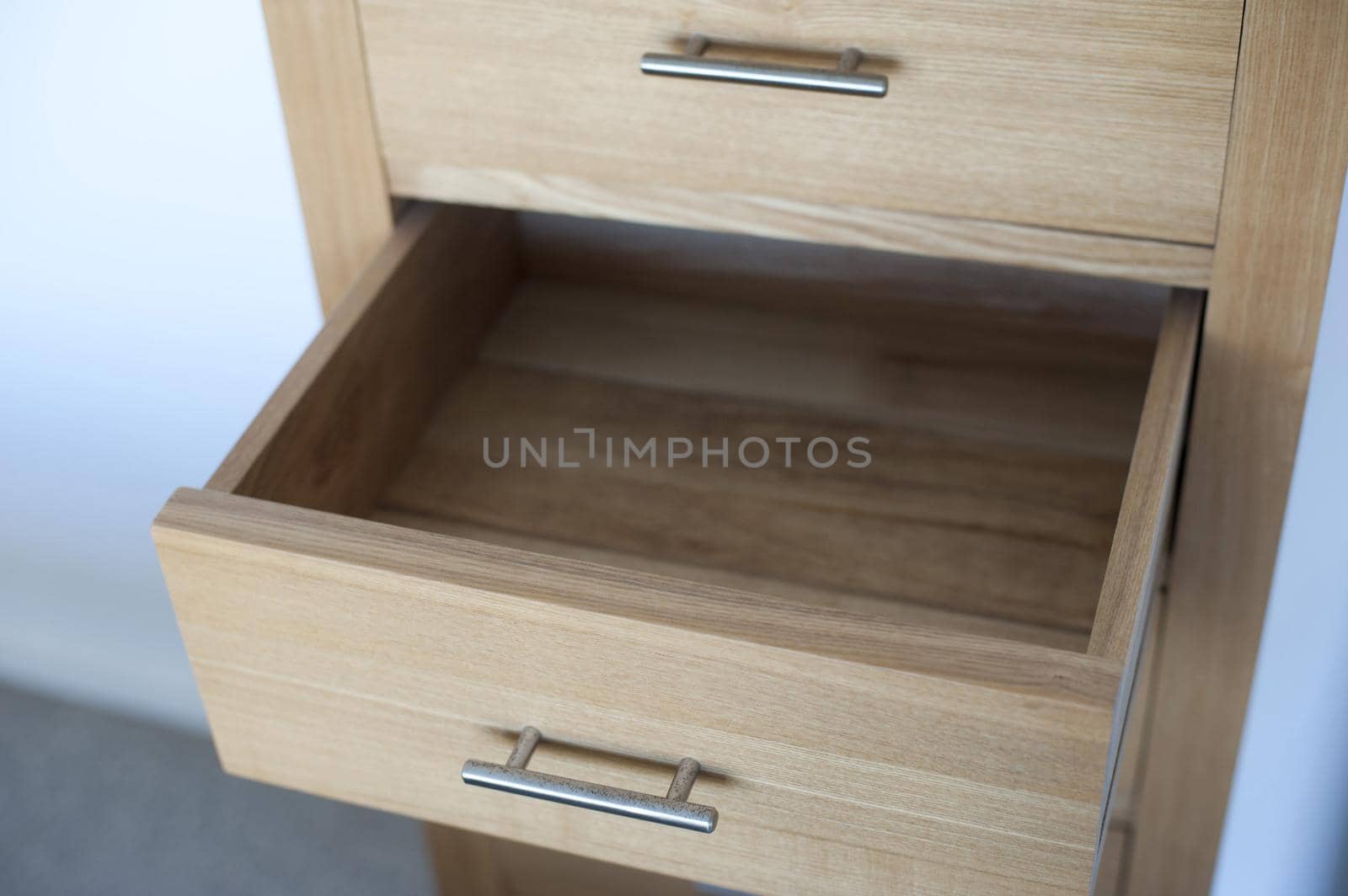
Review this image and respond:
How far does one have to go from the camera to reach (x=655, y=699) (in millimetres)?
535

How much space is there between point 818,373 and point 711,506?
12 centimetres

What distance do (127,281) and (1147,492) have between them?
0.62 meters

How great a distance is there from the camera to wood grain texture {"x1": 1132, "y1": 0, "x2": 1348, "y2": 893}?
57cm

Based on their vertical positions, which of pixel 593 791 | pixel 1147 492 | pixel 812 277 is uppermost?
pixel 812 277

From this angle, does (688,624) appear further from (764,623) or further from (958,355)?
(958,355)

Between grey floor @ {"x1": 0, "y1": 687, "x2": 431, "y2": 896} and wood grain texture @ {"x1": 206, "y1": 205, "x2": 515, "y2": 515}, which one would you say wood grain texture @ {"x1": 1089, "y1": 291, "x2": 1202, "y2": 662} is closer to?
wood grain texture @ {"x1": 206, "y1": 205, "x2": 515, "y2": 515}

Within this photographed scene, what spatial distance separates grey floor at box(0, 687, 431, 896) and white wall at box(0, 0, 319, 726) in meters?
0.12

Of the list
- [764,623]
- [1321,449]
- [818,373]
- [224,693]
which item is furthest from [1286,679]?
[224,693]

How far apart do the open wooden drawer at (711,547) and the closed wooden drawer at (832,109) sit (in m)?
0.07

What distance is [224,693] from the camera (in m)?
0.62

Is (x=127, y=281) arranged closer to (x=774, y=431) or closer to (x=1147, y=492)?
(x=774, y=431)

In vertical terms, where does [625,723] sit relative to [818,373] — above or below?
below

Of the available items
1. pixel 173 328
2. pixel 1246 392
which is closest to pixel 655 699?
pixel 1246 392

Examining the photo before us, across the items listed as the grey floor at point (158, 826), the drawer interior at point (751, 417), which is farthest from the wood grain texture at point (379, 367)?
the grey floor at point (158, 826)
